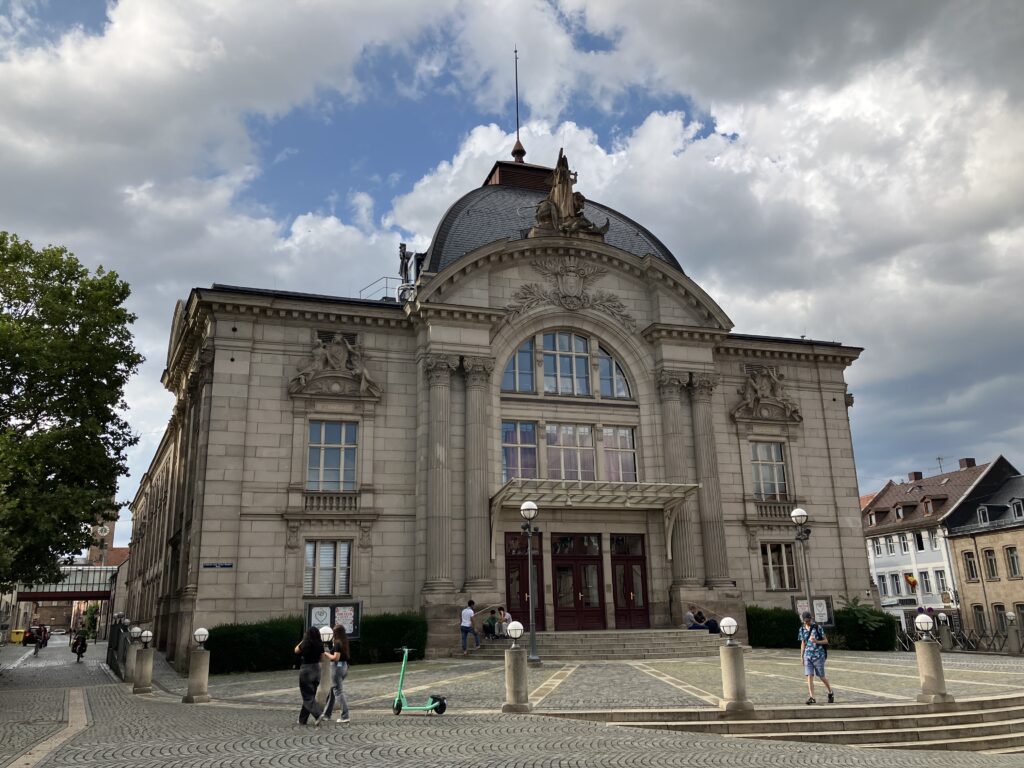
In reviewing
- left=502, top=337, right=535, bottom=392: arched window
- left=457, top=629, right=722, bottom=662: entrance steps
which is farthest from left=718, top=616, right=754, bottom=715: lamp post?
left=502, top=337, right=535, bottom=392: arched window

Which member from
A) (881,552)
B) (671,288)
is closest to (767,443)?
(671,288)

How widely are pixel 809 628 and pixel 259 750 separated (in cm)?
1065

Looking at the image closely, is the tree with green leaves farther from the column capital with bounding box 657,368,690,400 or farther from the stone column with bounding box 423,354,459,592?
the column capital with bounding box 657,368,690,400

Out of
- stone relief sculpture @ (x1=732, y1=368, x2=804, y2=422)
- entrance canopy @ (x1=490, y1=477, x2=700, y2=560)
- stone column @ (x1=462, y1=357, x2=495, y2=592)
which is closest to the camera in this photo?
entrance canopy @ (x1=490, y1=477, x2=700, y2=560)

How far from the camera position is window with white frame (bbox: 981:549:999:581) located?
5300 cm

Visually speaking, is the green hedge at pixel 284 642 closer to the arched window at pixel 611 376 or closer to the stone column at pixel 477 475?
the stone column at pixel 477 475

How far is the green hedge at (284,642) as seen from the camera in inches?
990

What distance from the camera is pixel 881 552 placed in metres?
65.4

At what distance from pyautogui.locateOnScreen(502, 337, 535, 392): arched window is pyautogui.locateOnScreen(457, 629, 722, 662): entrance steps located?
947 cm

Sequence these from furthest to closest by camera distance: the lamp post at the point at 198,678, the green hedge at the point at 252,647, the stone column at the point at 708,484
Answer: the stone column at the point at 708,484
the green hedge at the point at 252,647
the lamp post at the point at 198,678

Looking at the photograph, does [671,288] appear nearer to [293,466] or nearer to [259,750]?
[293,466]

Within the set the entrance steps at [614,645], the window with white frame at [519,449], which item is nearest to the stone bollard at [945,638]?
the entrance steps at [614,645]

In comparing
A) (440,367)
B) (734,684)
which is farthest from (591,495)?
(734,684)

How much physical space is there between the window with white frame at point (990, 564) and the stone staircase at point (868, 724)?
1697 inches
